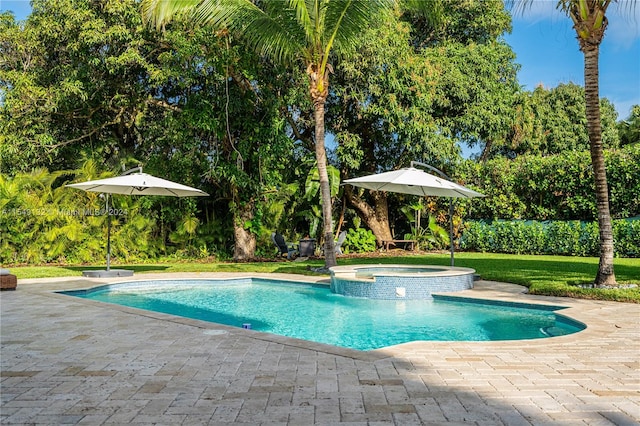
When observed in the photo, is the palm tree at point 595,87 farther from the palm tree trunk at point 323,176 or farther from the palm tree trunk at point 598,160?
the palm tree trunk at point 323,176

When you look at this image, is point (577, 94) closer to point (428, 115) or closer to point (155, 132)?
point (428, 115)

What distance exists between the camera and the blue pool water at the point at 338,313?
328 inches

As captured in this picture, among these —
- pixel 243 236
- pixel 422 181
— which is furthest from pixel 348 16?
pixel 243 236

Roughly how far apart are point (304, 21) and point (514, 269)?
8274 millimetres

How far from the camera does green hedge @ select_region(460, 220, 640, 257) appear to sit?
58.2 ft

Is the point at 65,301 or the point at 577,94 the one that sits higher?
the point at 577,94

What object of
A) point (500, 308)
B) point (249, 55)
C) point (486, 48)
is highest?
point (486, 48)

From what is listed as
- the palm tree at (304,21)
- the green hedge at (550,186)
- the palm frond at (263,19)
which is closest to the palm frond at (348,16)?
the palm tree at (304,21)

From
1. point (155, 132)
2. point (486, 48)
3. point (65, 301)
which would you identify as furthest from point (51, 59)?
point (486, 48)

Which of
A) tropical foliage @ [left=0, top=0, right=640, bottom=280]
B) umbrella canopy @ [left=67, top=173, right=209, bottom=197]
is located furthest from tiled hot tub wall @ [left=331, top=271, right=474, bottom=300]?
umbrella canopy @ [left=67, top=173, right=209, bottom=197]

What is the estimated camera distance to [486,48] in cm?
2266

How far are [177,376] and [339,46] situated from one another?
10929 mm

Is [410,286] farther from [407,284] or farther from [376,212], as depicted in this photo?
[376,212]

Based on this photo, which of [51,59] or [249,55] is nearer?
[249,55]
